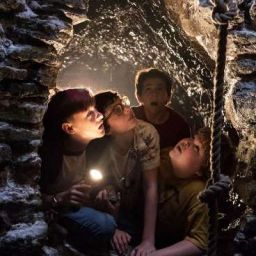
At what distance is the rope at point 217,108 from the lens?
A: 1.62m

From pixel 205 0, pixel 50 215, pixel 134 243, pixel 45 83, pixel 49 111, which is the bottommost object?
pixel 134 243

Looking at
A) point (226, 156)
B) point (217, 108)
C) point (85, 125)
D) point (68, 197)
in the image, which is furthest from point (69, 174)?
point (217, 108)

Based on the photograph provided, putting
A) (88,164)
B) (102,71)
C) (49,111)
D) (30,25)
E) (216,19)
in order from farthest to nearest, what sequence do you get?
1. (102,71)
2. (88,164)
3. (49,111)
4. (30,25)
5. (216,19)

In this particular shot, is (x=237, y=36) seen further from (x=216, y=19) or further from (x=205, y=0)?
(x=216, y=19)

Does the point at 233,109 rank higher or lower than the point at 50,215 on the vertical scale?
higher

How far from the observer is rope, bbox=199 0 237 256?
1619mm

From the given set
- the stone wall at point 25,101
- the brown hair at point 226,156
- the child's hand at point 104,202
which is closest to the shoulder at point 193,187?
the brown hair at point 226,156

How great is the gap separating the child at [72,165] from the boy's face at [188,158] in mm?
557

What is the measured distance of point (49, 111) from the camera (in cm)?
249

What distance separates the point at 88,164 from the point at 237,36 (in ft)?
3.79

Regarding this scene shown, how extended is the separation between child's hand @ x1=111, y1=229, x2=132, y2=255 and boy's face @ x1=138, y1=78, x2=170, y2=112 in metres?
0.91

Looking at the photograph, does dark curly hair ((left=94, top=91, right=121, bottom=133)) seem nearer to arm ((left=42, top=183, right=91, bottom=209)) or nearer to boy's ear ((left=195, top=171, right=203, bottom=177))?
arm ((left=42, top=183, right=91, bottom=209))

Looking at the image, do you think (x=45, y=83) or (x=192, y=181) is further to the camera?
(x=192, y=181)

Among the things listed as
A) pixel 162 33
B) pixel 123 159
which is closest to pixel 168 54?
pixel 162 33
